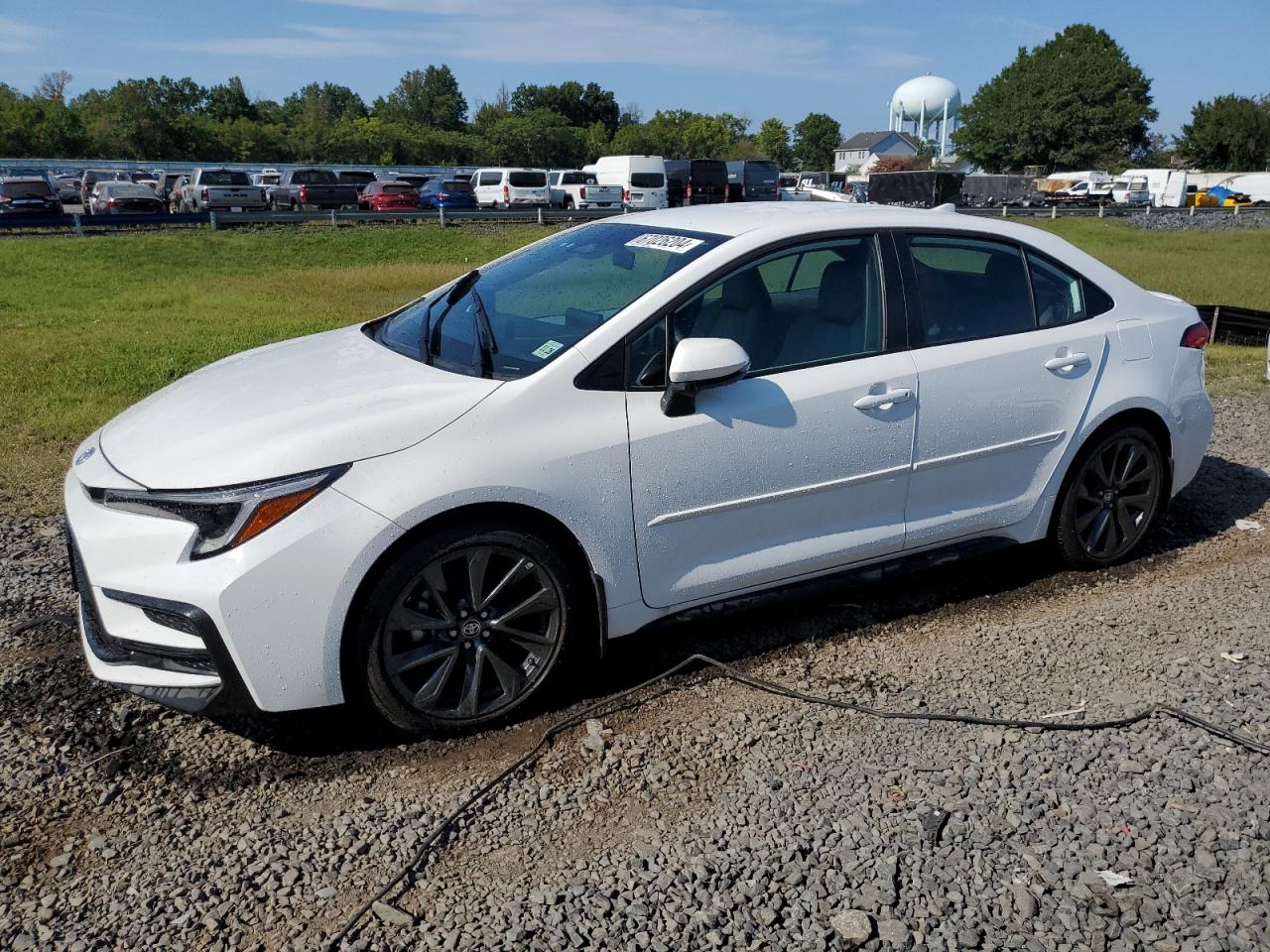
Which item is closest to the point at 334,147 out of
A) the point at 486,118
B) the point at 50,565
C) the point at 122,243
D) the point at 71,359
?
the point at 486,118

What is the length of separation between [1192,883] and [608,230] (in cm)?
327

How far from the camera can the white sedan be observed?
320 cm

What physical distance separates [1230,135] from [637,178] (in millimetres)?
65807

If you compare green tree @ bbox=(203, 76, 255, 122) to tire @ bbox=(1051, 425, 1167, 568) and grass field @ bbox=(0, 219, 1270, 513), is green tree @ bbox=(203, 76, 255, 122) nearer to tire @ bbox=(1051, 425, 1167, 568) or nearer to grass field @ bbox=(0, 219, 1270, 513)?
grass field @ bbox=(0, 219, 1270, 513)

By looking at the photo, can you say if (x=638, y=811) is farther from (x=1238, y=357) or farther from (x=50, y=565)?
(x=1238, y=357)

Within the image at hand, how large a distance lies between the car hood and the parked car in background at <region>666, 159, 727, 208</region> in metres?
36.4

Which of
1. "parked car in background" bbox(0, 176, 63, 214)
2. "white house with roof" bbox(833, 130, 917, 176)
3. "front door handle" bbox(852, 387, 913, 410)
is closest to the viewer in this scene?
"front door handle" bbox(852, 387, 913, 410)

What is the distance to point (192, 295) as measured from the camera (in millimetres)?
17500

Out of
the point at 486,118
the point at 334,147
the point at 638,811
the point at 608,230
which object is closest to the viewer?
the point at 638,811

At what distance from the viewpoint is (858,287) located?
425 cm

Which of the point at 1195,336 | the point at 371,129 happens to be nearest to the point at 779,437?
the point at 1195,336

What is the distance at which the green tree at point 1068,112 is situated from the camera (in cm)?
9156

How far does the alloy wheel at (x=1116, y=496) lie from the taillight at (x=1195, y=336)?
0.54 m

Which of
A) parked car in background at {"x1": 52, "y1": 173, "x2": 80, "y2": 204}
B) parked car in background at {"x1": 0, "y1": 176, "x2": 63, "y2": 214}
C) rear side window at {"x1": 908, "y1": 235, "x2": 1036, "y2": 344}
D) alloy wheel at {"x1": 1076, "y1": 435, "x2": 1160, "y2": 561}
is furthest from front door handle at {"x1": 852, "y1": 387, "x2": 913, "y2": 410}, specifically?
parked car in background at {"x1": 52, "y1": 173, "x2": 80, "y2": 204}
